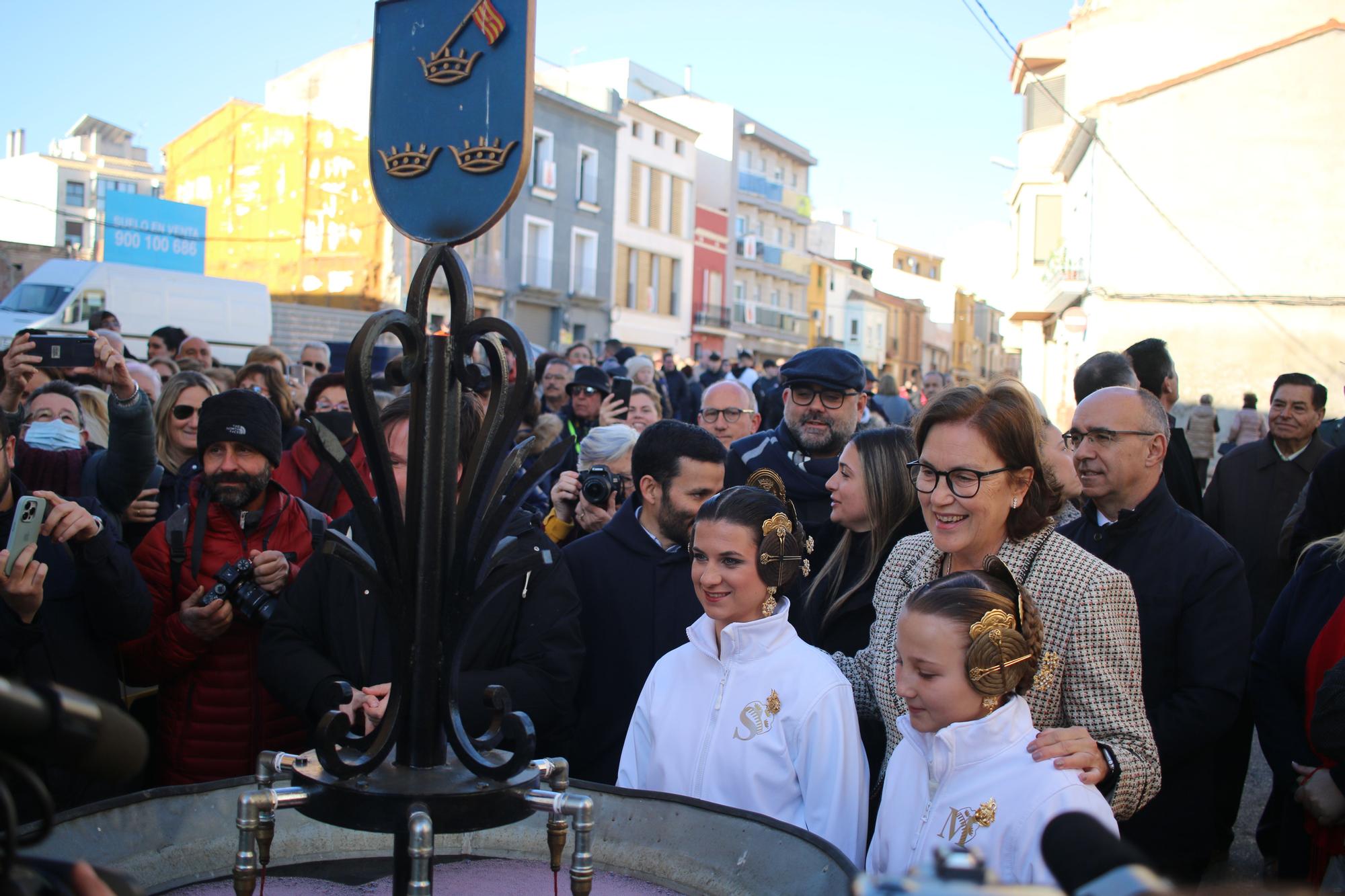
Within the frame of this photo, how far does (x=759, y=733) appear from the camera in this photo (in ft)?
9.20

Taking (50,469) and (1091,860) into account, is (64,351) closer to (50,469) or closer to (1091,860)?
(50,469)

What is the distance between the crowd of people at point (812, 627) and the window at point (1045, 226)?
2966 centimetres

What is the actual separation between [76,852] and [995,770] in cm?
165

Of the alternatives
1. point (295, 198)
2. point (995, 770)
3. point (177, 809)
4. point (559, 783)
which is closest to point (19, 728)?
point (559, 783)

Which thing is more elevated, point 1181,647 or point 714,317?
point 714,317

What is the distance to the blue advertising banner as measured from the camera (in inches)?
1147

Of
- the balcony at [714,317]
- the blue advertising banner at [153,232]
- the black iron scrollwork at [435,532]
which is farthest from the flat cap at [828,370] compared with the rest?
the balcony at [714,317]

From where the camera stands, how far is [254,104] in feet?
110

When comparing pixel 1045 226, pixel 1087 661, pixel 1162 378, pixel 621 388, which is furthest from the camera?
pixel 1045 226

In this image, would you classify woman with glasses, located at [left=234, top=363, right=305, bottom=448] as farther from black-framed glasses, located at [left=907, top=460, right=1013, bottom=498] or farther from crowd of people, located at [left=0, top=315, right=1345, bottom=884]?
black-framed glasses, located at [left=907, top=460, right=1013, bottom=498]

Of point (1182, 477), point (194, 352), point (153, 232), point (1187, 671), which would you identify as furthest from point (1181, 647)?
point (153, 232)

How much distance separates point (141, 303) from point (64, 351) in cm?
1665

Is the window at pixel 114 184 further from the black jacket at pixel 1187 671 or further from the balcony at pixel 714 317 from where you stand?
the black jacket at pixel 1187 671

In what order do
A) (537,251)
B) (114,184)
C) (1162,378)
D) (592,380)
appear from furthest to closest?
(114,184) → (537,251) → (592,380) → (1162,378)
